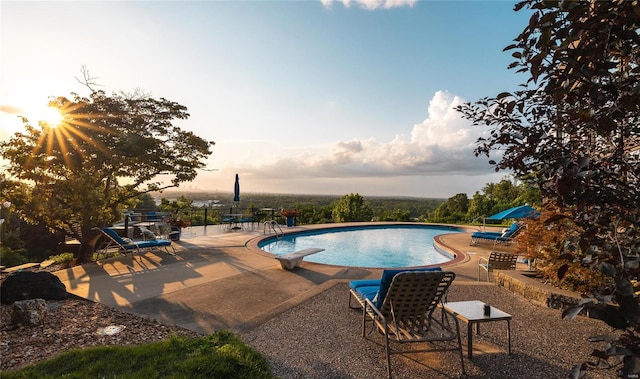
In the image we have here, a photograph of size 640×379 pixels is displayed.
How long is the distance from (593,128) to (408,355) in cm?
293

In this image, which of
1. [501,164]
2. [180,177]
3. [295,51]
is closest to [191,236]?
[180,177]

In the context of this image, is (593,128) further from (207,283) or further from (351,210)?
(351,210)

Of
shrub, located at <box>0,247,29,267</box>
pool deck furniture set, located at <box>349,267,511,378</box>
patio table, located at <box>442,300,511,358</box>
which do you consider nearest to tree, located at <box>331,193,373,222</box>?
shrub, located at <box>0,247,29,267</box>

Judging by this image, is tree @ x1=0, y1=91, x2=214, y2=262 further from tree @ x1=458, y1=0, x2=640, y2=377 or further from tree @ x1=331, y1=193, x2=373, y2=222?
tree @ x1=331, y1=193, x2=373, y2=222

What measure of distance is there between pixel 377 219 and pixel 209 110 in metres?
15.5

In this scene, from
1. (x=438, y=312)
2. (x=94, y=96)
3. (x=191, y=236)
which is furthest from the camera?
(x=191, y=236)

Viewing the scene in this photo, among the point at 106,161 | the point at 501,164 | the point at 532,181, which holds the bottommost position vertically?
the point at 532,181

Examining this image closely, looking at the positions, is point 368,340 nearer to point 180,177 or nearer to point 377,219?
point 180,177

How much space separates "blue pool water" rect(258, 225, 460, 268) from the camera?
1058cm

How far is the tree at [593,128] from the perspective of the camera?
3.36ft

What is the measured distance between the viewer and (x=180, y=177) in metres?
10.3

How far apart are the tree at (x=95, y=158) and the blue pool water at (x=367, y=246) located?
4.39 meters

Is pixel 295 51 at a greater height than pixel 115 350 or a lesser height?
greater

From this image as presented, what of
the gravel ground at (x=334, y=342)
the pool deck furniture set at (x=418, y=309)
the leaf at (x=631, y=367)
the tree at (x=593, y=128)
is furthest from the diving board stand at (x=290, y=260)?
the leaf at (x=631, y=367)
